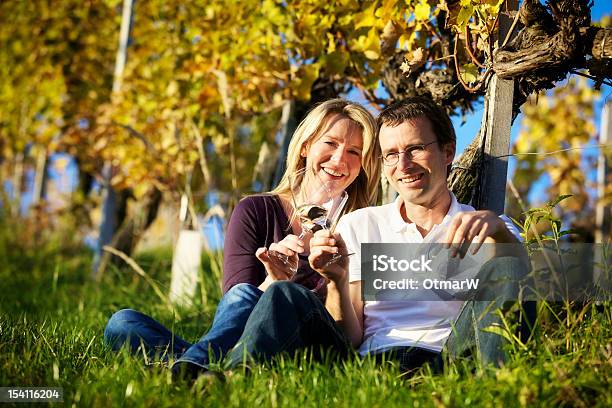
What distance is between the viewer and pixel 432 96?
11.2 ft

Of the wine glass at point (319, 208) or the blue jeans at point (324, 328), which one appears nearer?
the blue jeans at point (324, 328)

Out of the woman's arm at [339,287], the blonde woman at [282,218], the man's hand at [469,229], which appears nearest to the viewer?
the man's hand at [469,229]

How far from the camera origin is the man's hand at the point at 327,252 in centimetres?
235

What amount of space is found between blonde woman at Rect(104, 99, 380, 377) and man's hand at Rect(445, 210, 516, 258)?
625mm

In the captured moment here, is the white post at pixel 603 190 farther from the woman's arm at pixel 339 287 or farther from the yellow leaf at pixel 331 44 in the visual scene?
the woman's arm at pixel 339 287

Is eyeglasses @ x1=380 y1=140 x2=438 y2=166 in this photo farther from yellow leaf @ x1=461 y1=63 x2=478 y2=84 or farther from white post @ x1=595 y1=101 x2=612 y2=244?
white post @ x1=595 y1=101 x2=612 y2=244

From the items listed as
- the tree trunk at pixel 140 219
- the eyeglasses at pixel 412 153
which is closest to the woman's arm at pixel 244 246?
the eyeglasses at pixel 412 153

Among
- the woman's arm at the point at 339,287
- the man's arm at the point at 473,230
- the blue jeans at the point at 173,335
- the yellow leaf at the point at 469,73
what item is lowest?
the blue jeans at the point at 173,335

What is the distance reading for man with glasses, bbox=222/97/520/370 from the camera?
7.63 feet

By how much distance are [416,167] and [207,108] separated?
124 inches

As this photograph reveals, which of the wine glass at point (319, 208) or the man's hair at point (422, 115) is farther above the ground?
the man's hair at point (422, 115)

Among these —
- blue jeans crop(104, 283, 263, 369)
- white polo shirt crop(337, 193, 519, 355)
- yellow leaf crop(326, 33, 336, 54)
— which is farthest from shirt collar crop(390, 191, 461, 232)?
yellow leaf crop(326, 33, 336, 54)

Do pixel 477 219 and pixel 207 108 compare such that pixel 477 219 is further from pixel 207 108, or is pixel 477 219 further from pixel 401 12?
pixel 207 108

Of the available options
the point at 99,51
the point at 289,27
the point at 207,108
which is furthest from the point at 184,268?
the point at 99,51
